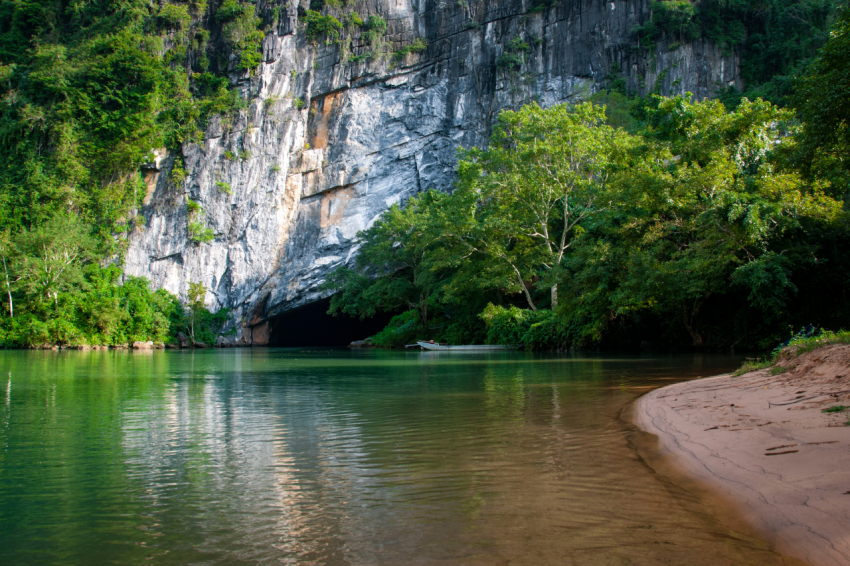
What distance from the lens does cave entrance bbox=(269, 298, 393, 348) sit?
156ft

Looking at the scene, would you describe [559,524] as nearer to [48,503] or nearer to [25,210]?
[48,503]

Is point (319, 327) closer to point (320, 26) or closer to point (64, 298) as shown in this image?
point (64, 298)

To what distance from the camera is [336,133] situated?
139 feet

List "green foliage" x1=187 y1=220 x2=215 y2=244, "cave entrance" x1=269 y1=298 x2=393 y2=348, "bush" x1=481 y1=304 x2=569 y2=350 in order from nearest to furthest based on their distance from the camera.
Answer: "bush" x1=481 y1=304 x2=569 y2=350 < "green foliage" x1=187 y1=220 x2=215 y2=244 < "cave entrance" x1=269 y1=298 x2=393 y2=348

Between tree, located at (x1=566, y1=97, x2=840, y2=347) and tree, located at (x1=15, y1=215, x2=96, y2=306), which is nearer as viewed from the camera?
tree, located at (x1=566, y1=97, x2=840, y2=347)

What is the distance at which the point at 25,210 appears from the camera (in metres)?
38.9

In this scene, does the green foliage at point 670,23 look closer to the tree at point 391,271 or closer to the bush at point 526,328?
the tree at point 391,271

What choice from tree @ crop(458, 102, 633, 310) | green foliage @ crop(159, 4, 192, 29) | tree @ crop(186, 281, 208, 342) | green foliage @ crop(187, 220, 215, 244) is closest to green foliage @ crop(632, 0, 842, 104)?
tree @ crop(458, 102, 633, 310)

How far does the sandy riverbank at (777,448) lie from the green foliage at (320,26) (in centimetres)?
4100

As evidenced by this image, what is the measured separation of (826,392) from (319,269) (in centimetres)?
3868

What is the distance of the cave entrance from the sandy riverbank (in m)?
40.4

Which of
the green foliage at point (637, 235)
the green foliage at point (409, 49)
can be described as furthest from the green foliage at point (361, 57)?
the green foliage at point (637, 235)

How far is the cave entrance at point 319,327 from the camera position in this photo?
47.6 m

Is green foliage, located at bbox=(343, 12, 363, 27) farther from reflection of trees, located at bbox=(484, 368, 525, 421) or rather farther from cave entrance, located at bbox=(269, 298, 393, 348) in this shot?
reflection of trees, located at bbox=(484, 368, 525, 421)
